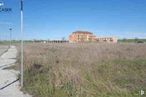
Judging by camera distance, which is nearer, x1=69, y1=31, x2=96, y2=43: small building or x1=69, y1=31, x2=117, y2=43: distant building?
x1=69, y1=31, x2=117, y2=43: distant building

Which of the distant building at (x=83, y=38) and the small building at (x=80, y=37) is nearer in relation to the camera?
the distant building at (x=83, y=38)

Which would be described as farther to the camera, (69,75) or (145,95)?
(69,75)

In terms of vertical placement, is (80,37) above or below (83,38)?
above

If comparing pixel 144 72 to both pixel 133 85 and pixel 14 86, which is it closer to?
pixel 133 85

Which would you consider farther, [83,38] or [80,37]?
[83,38]

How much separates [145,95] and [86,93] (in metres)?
1.90

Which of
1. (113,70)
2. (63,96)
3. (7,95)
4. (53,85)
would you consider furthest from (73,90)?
(113,70)

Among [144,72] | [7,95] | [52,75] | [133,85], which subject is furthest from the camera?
[144,72]

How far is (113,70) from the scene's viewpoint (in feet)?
49.4

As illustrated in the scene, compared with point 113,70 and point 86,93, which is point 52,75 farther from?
point 113,70

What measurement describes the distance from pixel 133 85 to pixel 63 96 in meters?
3.31

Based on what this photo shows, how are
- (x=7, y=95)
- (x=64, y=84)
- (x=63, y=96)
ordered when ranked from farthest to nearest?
(x=64, y=84) < (x=7, y=95) < (x=63, y=96)

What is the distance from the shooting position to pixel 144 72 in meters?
14.9

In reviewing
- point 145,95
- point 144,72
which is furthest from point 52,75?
point 144,72
